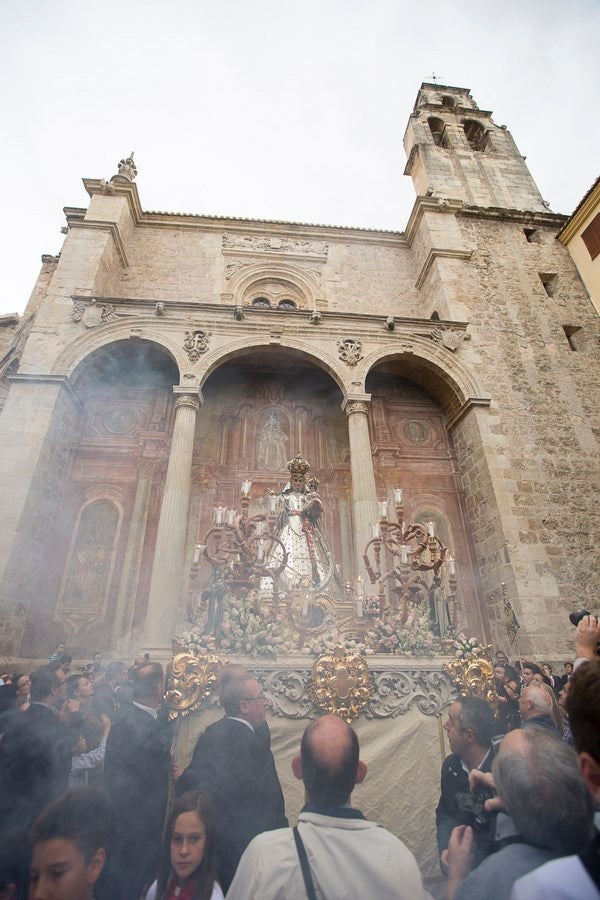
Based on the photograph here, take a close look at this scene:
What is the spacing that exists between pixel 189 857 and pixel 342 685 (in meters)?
2.71

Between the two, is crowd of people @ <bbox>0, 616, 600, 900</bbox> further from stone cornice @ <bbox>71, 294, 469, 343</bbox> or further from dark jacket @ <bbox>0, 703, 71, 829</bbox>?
stone cornice @ <bbox>71, 294, 469, 343</bbox>

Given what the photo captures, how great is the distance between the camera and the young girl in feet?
6.97

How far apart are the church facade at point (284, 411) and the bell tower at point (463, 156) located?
206 cm

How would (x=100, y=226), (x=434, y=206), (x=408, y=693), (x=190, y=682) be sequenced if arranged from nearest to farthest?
(x=190, y=682) → (x=408, y=693) → (x=100, y=226) → (x=434, y=206)

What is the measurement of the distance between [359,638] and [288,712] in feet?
7.20

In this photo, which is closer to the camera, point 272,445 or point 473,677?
point 473,677

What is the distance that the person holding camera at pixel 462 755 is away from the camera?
2807mm

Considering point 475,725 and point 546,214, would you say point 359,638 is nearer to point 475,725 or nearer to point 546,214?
point 475,725

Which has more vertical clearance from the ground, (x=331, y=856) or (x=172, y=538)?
(x=172, y=538)

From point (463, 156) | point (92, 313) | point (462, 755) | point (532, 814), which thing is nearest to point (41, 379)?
point (92, 313)

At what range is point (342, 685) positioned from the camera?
4.62 metres

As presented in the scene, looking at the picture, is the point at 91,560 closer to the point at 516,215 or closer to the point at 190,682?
the point at 190,682

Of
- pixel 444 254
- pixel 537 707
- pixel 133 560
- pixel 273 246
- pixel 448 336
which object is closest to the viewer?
pixel 537 707

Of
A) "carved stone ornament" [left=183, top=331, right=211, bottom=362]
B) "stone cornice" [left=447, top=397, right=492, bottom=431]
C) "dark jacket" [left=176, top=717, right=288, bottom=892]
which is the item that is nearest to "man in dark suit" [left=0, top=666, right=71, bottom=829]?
"dark jacket" [left=176, top=717, right=288, bottom=892]
